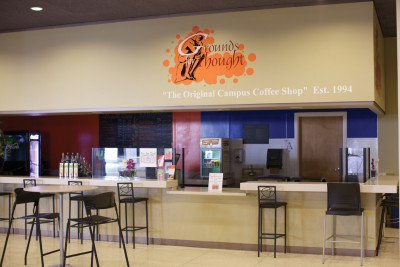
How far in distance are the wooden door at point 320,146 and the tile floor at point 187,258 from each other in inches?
91.1

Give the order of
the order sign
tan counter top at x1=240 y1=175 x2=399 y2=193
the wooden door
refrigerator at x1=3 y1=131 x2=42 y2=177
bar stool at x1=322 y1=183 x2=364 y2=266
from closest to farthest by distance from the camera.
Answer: bar stool at x1=322 y1=183 x2=364 y2=266, tan counter top at x1=240 y1=175 x2=399 y2=193, the order sign, the wooden door, refrigerator at x1=3 y1=131 x2=42 y2=177

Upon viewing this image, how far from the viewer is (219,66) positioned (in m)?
7.04

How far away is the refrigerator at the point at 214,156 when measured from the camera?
30.2 feet

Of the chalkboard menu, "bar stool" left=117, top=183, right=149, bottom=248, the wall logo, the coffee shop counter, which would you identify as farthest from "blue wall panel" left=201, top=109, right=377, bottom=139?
"bar stool" left=117, top=183, right=149, bottom=248

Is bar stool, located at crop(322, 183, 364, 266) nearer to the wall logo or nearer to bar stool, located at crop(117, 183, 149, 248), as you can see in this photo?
the wall logo

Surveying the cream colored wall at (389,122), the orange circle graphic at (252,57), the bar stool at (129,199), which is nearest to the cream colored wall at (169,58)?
the orange circle graphic at (252,57)

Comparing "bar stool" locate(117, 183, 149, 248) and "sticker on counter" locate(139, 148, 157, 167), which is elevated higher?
"sticker on counter" locate(139, 148, 157, 167)

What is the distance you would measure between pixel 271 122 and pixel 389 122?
2062 millimetres

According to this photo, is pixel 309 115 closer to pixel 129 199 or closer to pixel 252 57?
pixel 252 57

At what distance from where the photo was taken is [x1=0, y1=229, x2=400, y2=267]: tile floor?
19.6ft

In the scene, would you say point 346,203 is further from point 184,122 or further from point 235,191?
point 184,122

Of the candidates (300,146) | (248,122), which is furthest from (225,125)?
(300,146)

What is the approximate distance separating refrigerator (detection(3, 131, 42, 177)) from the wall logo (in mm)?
4533


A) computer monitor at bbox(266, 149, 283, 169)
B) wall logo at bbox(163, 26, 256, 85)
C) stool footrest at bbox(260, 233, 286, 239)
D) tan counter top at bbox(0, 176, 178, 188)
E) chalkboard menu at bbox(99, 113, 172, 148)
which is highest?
wall logo at bbox(163, 26, 256, 85)
